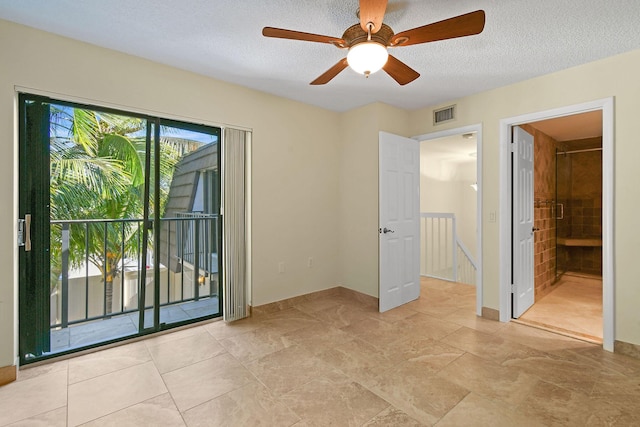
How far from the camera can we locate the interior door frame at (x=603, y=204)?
260cm

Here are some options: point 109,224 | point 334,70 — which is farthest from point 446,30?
point 109,224

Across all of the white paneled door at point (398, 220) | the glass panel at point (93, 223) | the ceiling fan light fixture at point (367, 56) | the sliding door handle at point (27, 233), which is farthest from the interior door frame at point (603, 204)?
the sliding door handle at point (27, 233)

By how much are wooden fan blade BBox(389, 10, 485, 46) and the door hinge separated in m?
2.82

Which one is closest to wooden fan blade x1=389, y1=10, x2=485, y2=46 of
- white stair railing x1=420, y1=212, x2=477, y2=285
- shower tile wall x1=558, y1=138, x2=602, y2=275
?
white stair railing x1=420, y1=212, x2=477, y2=285

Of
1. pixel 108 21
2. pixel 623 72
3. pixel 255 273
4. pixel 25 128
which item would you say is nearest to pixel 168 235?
pixel 255 273

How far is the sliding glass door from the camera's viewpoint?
7.66ft

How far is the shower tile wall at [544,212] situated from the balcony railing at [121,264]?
4047 mm

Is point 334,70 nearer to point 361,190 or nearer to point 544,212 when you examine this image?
point 361,190

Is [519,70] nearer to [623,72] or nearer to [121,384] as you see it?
[623,72]

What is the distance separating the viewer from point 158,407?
6.24 ft

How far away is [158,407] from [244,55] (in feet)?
8.65

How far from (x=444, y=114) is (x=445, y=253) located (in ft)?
8.13

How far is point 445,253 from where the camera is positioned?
17.2 feet

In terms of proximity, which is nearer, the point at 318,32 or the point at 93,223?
the point at 318,32
